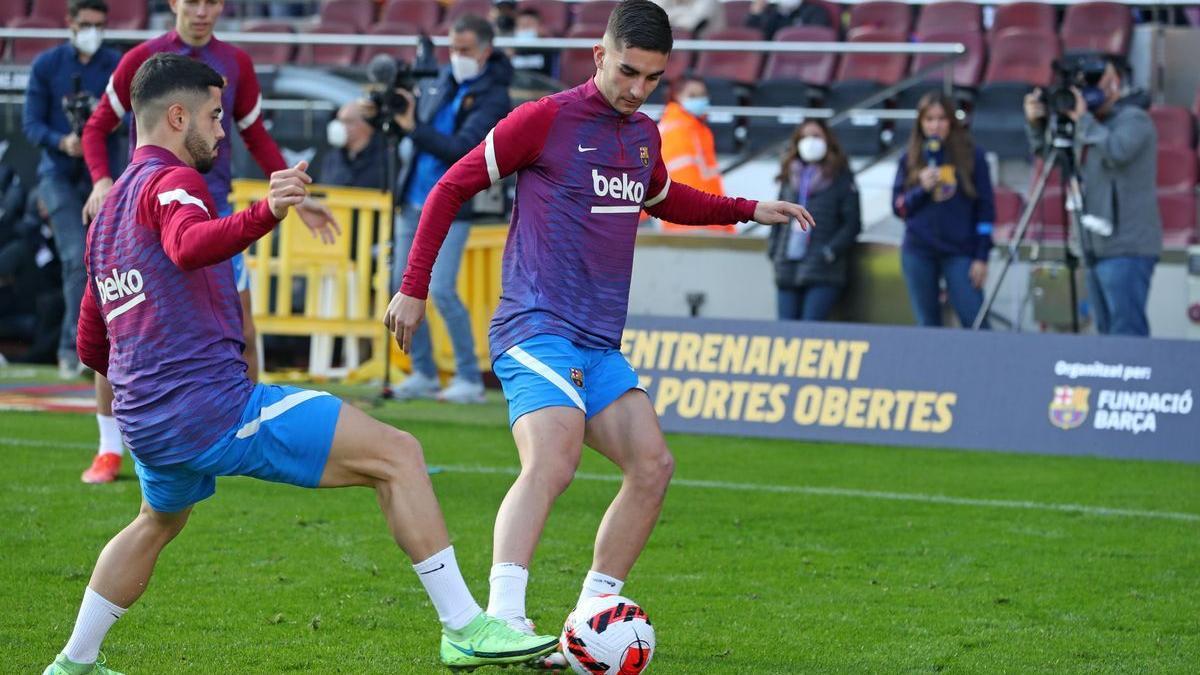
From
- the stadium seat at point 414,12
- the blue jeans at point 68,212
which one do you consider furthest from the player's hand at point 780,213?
the stadium seat at point 414,12

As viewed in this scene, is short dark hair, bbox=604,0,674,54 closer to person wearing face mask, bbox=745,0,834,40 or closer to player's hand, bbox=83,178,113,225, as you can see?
player's hand, bbox=83,178,113,225

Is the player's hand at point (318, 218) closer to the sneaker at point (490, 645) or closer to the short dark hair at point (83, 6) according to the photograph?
the sneaker at point (490, 645)

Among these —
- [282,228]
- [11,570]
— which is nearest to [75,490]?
[11,570]

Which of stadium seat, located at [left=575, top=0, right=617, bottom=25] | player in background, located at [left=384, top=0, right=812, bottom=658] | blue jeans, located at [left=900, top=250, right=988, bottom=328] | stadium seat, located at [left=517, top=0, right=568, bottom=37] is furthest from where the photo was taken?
stadium seat, located at [left=517, top=0, right=568, bottom=37]

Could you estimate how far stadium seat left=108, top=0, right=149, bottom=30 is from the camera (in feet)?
74.5

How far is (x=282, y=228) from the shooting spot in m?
14.1

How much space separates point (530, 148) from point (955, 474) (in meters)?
5.14

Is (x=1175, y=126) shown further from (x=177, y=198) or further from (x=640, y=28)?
(x=177, y=198)

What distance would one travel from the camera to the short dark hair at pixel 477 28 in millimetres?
11773

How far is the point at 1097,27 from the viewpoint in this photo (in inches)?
704

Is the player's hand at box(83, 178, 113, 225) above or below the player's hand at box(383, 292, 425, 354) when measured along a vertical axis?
below

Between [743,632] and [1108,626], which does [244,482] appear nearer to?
[743,632]

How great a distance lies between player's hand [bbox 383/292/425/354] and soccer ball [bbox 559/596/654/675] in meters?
0.99

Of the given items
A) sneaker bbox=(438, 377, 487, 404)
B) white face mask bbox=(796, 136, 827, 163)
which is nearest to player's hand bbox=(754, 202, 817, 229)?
sneaker bbox=(438, 377, 487, 404)
